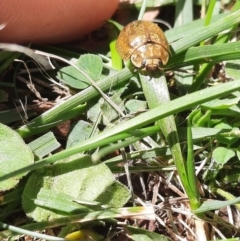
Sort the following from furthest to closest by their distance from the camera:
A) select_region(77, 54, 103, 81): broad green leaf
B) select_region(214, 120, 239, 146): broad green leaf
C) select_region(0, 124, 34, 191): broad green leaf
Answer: select_region(77, 54, 103, 81): broad green leaf
select_region(214, 120, 239, 146): broad green leaf
select_region(0, 124, 34, 191): broad green leaf

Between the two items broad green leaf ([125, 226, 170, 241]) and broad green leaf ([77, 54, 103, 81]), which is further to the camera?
broad green leaf ([77, 54, 103, 81])

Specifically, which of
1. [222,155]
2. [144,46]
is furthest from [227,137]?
[144,46]

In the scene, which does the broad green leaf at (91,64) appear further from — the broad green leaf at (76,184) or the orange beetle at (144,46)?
the broad green leaf at (76,184)

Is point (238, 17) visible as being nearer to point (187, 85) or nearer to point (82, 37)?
point (187, 85)

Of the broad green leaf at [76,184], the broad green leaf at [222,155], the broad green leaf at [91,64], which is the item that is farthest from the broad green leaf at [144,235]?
the broad green leaf at [91,64]

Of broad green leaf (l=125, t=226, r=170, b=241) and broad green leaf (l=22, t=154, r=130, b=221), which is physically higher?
broad green leaf (l=22, t=154, r=130, b=221)

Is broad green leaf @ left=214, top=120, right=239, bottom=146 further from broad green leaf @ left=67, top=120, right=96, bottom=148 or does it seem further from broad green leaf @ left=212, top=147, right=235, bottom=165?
broad green leaf @ left=67, top=120, right=96, bottom=148

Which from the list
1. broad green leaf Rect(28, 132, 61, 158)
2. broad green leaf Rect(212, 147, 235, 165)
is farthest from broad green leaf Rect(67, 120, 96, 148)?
broad green leaf Rect(212, 147, 235, 165)
